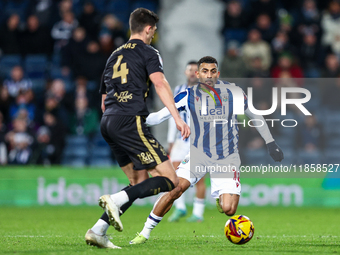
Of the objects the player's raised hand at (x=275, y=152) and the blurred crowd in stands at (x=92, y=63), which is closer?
the player's raised hand at (x=275, y=152)

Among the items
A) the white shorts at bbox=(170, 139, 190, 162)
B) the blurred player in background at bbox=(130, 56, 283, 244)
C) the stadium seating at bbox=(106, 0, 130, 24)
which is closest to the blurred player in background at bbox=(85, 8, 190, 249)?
the blurred player in background at bbox=(130, 56, 283, 244)

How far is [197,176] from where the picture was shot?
6.66 metres

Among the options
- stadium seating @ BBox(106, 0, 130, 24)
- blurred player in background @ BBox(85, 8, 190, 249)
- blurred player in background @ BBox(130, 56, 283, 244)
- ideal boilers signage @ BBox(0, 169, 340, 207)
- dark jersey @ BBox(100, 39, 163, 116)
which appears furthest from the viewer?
stadium seating @ BBox(106, 0, 130, 24)

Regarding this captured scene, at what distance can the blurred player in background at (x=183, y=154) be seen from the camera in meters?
9.16

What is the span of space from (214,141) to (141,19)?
1928mm

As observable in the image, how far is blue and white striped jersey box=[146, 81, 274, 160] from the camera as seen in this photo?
678 cm

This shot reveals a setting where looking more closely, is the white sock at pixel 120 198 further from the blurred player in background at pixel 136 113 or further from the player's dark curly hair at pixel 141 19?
the player's dark curly hair at pixel 141 19

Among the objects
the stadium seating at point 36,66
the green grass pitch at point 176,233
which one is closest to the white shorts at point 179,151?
the green grass pitch at point 176,233

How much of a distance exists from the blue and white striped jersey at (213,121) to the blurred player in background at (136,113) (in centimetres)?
125

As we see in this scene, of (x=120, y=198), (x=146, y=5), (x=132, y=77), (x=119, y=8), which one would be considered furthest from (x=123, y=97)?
(x=119, y=8)

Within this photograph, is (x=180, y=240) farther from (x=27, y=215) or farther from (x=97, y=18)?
(x=97, y=18)

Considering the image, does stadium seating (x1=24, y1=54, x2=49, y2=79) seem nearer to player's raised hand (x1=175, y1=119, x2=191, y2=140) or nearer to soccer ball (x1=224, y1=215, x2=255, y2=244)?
soccer ball (x1=224, y1=215, x2=255, y2=244)

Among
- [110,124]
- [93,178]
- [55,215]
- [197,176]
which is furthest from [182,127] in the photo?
[93,178]

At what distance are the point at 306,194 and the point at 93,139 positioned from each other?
492 cm
